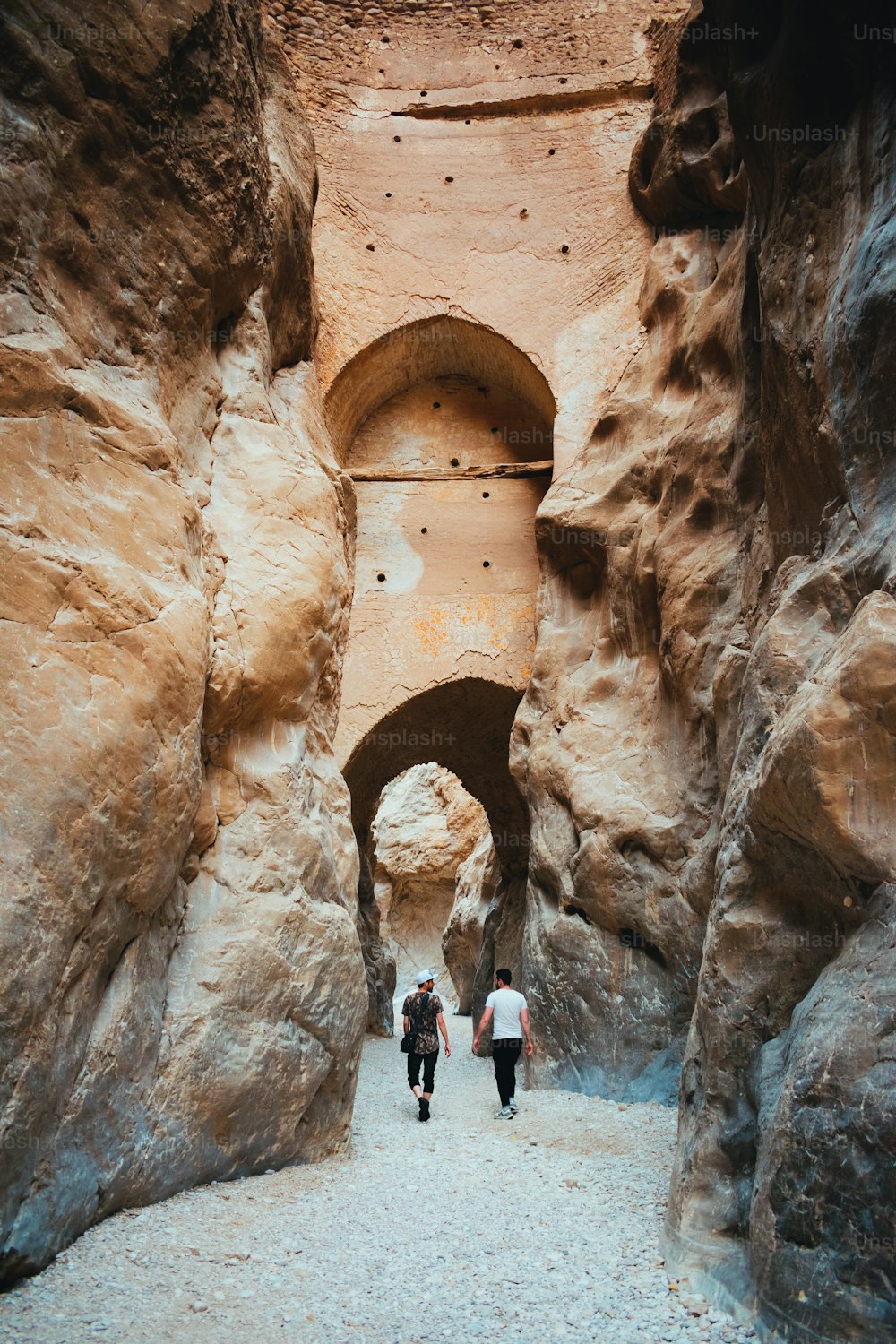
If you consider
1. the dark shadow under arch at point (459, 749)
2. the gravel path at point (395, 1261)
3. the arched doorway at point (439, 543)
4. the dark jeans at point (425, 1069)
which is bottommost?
the gravel path at point (395, 1261)

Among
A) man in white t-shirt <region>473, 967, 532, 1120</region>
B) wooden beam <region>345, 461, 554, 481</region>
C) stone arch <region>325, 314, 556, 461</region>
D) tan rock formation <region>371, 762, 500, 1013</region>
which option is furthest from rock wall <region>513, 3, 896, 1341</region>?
tan rock formation <region>371, 762, 500, 1013</region>

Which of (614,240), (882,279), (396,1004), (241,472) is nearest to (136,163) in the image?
(241,472)

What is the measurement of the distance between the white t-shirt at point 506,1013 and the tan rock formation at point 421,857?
49.2 feet

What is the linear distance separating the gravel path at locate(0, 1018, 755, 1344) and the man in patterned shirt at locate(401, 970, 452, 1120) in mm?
1085

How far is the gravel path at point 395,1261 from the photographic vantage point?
320 centimetres

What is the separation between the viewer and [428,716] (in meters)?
11.4

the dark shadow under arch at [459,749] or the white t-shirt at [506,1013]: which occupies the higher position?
the dark shadow under arch at [459,749]

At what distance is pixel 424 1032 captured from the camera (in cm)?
720

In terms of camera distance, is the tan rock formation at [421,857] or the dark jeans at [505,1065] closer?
the dark jeans at [505,1065]

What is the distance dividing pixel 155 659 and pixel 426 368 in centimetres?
816

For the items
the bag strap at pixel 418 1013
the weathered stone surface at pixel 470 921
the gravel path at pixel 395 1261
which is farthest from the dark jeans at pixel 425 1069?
the weathered stone surface at pixel 470 921

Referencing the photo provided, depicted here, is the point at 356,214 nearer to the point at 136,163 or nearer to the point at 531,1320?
the point at 136,163

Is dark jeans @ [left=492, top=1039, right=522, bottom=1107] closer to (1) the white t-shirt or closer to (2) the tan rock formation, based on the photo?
(1) the white t-shirt

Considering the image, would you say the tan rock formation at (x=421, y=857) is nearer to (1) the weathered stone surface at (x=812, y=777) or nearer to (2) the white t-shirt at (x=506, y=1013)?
(2) the white t-shirt at (x=506, y=1013)
